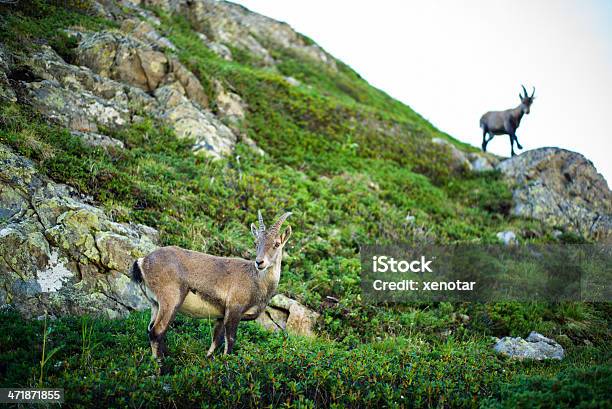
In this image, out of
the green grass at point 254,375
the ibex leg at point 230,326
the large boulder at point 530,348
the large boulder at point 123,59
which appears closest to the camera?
the green grass at point 254,375

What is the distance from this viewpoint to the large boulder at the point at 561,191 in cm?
2033

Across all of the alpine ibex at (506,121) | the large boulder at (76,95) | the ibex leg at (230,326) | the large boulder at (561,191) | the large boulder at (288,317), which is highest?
the alpine ibex at (506,121)

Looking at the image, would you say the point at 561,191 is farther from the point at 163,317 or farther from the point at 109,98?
the point at 163,317

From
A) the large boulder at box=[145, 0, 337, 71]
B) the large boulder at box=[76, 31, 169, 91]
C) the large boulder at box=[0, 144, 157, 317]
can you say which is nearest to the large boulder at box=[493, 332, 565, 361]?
the large boulder at box=[0, 144, 157, 317]

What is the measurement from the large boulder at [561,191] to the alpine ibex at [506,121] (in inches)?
73.2

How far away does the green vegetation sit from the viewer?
6938mm

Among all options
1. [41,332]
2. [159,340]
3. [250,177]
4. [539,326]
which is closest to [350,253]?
[250,177]

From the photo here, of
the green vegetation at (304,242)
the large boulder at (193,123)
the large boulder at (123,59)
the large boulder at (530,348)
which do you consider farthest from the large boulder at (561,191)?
the large boulder at (123,59)

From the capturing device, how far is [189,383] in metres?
6.80

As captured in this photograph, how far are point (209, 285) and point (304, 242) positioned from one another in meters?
6.18

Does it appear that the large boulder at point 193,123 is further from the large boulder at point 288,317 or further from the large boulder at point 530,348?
the large boulder at point 530,348

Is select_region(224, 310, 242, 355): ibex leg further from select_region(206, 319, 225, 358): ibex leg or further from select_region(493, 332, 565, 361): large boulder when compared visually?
select_region(493, 332, 565, 361): large boulder

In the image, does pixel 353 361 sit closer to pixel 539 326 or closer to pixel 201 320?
pixel 201 320

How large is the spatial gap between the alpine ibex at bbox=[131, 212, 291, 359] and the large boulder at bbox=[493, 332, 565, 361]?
585 centimetres
